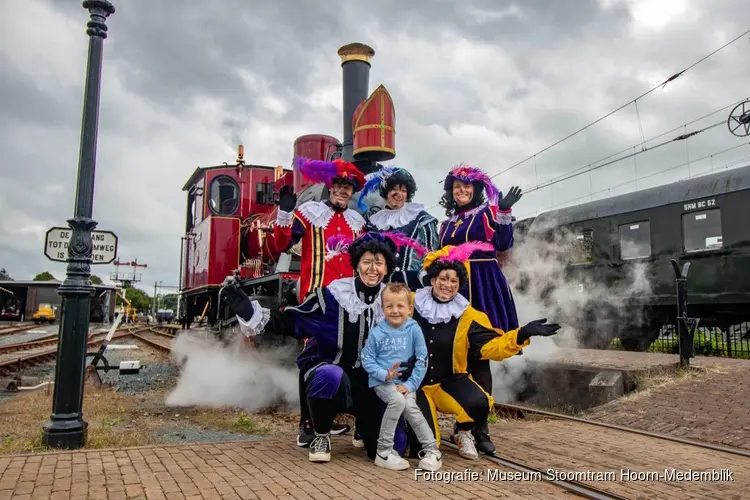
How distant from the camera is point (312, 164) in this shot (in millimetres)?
4367

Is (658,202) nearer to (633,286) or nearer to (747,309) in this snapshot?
(633,286)

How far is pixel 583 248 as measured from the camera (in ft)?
37.5

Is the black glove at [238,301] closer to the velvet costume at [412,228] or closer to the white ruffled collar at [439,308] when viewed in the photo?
the white ruffled collar at [439,308]

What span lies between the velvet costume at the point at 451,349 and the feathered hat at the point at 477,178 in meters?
0.87

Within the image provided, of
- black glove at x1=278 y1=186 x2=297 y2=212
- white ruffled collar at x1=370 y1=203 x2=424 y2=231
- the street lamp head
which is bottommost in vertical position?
white ruffled collar at x1=370 y1=203 x2=424 y2=231

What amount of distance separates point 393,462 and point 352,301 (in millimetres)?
939

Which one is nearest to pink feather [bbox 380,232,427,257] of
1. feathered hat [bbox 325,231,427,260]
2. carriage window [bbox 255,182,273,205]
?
feathered hat [bbox 325,231,427,260]

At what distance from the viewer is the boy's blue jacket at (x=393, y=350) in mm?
3271

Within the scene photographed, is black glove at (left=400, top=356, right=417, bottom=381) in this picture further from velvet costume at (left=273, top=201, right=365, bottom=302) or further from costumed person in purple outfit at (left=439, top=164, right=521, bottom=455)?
velvet costume at (left=273, top=201, right=365, bottom=302)

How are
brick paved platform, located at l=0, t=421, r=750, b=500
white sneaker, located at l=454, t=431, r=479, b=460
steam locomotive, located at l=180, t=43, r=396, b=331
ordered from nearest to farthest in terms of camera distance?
brick paved platform, located at l=0, t=421, r=750, b=500 < white sneaker, located at l=454, t=431, r=479, b=460 < steam locomotive, located at l=180, t=43, r=396, b=331

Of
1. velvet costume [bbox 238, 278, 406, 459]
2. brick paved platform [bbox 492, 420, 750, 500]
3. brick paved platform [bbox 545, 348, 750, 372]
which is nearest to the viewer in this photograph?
brick paved platform [bbox 492, 420, 750, 500]

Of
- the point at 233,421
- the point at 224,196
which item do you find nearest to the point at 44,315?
the point at 224,196

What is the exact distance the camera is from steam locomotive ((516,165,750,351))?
8.94 meters

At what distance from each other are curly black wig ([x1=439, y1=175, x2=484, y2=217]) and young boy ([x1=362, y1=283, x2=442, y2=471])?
1.12 meters
